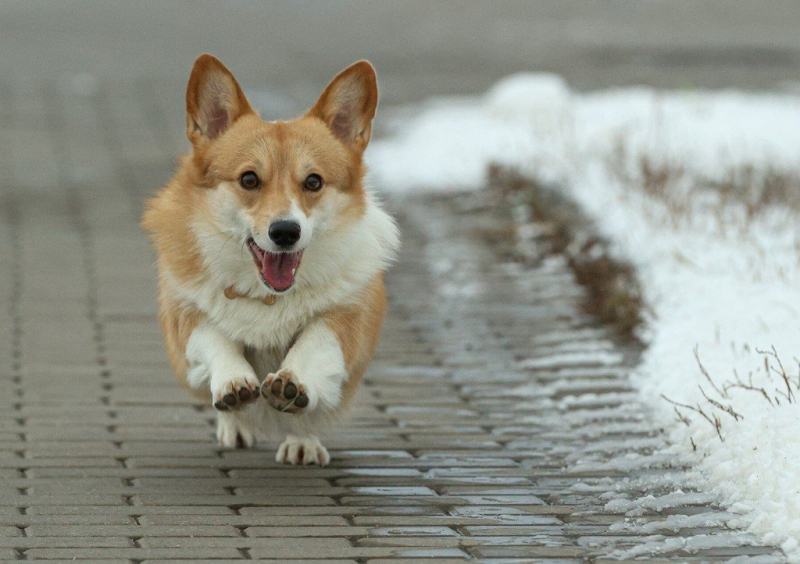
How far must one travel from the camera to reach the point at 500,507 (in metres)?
4.34

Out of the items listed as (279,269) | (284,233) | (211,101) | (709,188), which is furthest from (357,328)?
(709,188)

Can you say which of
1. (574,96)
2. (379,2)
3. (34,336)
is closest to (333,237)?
(34,336)

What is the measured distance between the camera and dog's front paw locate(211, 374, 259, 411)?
428cm

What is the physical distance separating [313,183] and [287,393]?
2.58 feet

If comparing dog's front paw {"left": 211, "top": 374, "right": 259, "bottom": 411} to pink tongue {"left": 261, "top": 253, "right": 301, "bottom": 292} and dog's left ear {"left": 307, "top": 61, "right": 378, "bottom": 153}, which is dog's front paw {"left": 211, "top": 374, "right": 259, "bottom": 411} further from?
dog's left ear {"left": 307, "top": 61, "right": 378, "bottom": 153}

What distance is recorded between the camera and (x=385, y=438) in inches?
203

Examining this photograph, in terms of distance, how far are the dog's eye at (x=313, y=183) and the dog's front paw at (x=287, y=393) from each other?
2.25ft

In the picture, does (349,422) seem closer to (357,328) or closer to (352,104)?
(357,328)

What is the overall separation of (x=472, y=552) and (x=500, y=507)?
17.4 inches

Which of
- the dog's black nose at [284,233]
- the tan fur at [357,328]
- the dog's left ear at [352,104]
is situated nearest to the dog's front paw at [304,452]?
the tan fur at [357,328]

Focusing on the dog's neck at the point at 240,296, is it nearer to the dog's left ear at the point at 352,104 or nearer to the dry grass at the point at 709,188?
the dog's left ear at the point at 352,104

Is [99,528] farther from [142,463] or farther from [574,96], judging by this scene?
[574,96]

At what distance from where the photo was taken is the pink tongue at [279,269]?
4512mm

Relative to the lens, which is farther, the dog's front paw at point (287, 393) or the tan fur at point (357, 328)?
Result: the tan fur at point (357, 328)
